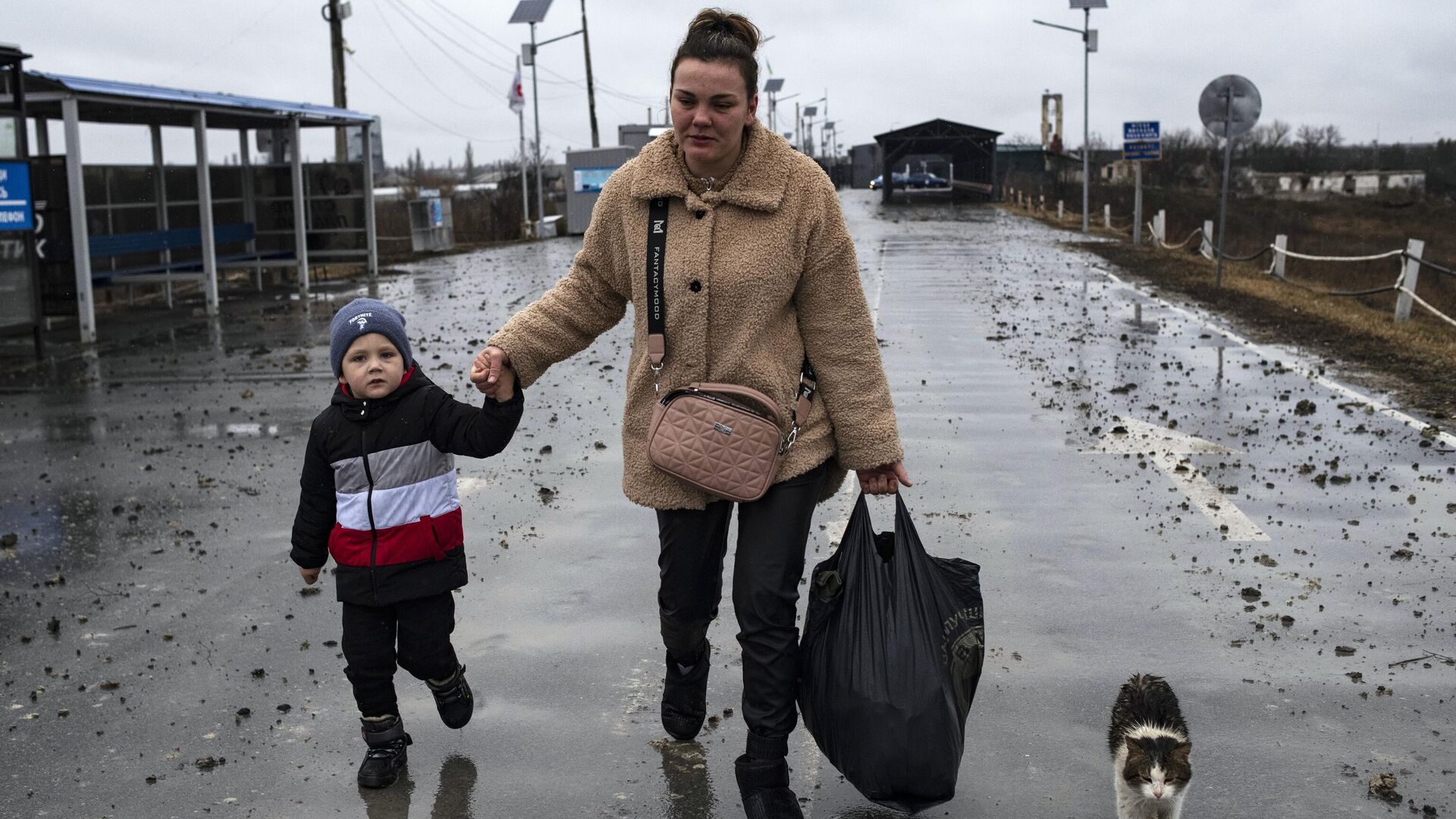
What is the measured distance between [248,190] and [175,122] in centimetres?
289

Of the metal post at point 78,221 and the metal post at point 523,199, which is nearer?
the metal post at point 78,221

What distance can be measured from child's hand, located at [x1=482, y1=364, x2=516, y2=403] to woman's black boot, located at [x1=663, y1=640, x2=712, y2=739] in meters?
0.92

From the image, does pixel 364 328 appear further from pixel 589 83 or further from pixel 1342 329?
pixel 589 83

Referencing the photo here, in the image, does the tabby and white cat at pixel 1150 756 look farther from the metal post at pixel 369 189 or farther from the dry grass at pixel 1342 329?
the metal post at pixel 369 189

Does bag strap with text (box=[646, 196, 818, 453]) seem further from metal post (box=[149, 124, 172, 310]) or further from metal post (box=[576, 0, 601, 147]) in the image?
metal post (box=[576, 0, 601, 147])

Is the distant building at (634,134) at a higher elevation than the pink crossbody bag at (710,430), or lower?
higher

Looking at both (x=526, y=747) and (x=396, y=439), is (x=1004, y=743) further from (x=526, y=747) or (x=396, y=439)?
(x=396, y=439)

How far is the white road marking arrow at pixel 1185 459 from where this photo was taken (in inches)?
279

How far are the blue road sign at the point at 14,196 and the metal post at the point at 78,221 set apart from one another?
1273 mm

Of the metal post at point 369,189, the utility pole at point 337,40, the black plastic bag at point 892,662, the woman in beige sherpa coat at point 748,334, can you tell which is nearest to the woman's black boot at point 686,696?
the woman in beige sherpa coat at point 748,334

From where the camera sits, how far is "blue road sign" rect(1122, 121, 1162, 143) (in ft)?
112

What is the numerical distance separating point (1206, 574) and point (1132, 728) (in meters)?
2.61

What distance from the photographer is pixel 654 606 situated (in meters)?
5.91

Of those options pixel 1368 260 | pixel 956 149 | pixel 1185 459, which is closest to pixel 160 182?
pixel 1185 459
